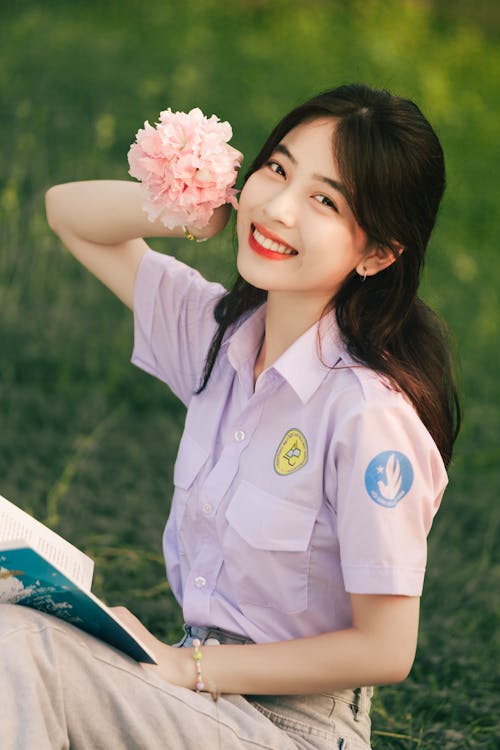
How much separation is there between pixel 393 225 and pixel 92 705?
1001 mm

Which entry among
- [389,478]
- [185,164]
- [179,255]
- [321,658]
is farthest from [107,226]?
[179,255]

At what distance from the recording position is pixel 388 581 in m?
2.14

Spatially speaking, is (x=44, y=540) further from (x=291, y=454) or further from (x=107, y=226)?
(x=107, y=226)

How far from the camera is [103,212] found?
8.90 ft

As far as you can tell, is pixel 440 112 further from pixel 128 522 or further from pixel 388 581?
pixel 388 581

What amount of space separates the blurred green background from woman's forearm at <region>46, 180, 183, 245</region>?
116 centimetres

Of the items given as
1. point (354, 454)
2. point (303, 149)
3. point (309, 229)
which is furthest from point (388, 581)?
point (303, 149)

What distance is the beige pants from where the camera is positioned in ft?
6.43

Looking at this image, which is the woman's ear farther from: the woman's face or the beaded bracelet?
the beaded bracelet

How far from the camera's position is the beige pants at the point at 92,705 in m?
1.96

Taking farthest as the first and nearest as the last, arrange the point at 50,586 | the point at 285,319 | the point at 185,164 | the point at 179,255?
1. the point at 179,255
2. the point at 285,319
3. the point at 185,164
4. the point at 50,586

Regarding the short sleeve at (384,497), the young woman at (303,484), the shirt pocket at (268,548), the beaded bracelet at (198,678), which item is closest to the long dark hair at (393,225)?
the young woman at (303,484)

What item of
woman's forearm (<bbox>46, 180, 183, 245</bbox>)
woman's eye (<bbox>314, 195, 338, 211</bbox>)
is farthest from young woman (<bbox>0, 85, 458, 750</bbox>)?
woman's forearm (<bbox>46, 180, 183, 245</bbox>)

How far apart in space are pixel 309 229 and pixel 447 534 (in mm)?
2018
